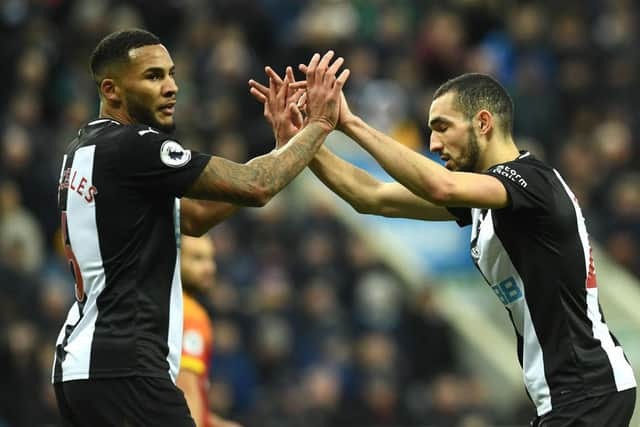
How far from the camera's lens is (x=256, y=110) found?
49.1ft

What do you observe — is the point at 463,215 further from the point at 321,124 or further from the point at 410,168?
the point at 321,124

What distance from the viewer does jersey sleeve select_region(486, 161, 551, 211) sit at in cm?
599

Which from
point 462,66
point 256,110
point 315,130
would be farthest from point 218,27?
point 315,130

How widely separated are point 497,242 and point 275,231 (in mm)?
7848

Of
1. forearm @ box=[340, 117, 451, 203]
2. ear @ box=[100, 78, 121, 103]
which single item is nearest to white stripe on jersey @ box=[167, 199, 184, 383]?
ear @ box=[100, 78, 121, 103]

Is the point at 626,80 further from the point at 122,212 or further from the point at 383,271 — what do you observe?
the point at 122,212

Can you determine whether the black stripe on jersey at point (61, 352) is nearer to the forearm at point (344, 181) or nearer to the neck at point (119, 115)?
the neck at point (119, 115)

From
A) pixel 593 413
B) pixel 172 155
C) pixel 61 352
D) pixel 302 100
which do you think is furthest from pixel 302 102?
pixel 593 413

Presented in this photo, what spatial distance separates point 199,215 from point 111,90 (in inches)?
35.9

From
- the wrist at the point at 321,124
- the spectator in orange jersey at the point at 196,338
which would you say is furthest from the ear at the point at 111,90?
the spectator in orange jersey at the point at 196,338

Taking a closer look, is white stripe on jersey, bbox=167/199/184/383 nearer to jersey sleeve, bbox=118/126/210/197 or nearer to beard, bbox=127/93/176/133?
jersey sleeve, bbox=118/126/210/197

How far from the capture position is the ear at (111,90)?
597cm

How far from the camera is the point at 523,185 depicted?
6.03 m

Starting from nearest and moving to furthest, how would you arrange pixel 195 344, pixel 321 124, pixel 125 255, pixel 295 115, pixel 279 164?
1. pixel 125 255
2. pixel 279 164
3. pixel 321 124
4. pixel 295 115
5. pixel 195 344
